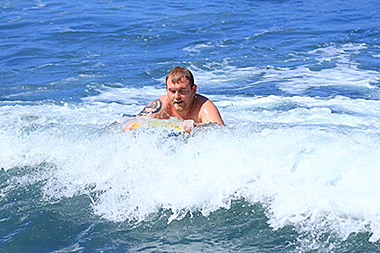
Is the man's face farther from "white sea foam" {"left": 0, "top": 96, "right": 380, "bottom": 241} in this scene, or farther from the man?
"white sea foam" {"left": 0, "top": 96, "right": 380, "bottom": 241}

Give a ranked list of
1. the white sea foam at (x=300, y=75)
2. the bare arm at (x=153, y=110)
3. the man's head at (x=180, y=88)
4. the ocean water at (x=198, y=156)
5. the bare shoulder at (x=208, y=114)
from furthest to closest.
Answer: the white sea foam at (x=300, y=75)
the bare arm at (x=153, y=110)
the bare shoulder at (x=208, y=114)
the man's head at (x=180, y=88)
the ocean water at (x=198, y=156)

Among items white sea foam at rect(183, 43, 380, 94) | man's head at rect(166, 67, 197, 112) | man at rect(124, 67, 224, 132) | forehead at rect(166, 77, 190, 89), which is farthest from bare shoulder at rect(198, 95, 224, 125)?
white sea foam at rect(183, 43, 380, 94)

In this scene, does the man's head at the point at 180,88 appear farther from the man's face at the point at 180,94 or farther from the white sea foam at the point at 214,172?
the white sea foam at the point at 214,172

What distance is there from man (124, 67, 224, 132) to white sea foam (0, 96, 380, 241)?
1.32 ft

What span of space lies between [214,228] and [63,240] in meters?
1.09

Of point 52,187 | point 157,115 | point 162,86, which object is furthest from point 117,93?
point 52,187

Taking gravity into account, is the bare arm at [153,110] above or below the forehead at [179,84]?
below

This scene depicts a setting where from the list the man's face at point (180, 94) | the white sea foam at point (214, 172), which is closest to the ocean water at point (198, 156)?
the white sea foam at point (214, 172)

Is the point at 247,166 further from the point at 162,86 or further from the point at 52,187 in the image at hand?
the point at 162,86

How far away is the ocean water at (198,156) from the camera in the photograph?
3979 millimetres

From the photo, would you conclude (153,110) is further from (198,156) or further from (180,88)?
(198,156)

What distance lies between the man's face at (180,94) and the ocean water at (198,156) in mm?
531

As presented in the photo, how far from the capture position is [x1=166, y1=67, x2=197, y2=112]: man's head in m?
5.41

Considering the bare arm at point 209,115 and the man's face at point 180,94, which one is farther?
the bare arm at point 209,115
